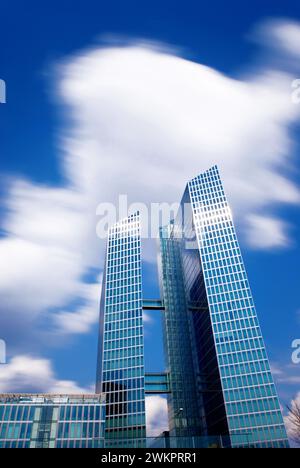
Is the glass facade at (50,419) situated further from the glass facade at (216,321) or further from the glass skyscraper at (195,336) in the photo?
the glass facade at (216,321)

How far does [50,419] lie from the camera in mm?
81250

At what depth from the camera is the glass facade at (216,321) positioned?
8925cm

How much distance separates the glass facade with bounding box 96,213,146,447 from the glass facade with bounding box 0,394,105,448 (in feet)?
37.2

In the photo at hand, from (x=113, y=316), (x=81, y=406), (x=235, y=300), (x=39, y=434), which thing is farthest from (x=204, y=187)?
(x=39, y=434)

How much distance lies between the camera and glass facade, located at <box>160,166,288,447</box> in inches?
3514

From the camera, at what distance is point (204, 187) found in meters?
130

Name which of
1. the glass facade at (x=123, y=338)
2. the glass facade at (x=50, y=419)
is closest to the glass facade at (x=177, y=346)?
the glass facade at (x=123, y=338)

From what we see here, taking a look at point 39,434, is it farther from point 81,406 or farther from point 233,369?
point 233,369

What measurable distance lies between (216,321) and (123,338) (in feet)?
91.9

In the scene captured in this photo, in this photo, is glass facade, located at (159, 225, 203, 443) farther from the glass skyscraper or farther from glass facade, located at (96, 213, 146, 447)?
glass facade, located at (96, 213, 146, 447)

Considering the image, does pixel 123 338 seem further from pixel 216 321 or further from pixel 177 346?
pixel 216 321

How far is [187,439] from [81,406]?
7521cm

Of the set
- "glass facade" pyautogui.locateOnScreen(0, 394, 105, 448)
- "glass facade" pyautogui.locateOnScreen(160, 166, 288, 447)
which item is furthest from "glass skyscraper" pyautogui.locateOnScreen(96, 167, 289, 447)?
"glass facade" pyautogui.locateOnScreen(0, 394, 105, 448)

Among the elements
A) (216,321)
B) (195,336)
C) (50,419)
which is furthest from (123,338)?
(50,419)
